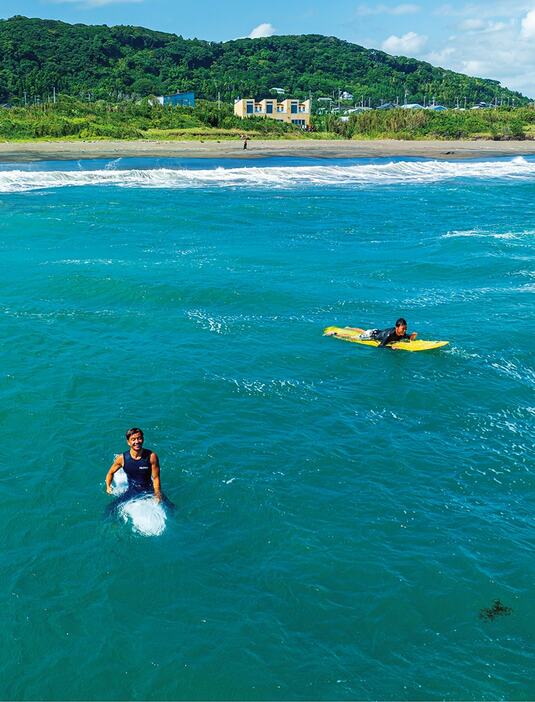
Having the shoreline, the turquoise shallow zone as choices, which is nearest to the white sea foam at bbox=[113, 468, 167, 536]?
the turquoise shallow zone

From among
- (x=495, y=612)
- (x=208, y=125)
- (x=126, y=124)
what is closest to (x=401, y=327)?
(x=495, y=612)

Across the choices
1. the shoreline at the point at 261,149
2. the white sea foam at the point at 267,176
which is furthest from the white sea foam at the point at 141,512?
the shoreline at the point at 261,149

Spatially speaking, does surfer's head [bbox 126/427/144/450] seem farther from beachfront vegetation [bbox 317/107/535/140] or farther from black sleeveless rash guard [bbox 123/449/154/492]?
beachfront vegetation [bbox 317/107/535/140]

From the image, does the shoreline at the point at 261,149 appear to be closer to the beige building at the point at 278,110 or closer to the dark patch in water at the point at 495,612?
the beige building at the point at 278,110

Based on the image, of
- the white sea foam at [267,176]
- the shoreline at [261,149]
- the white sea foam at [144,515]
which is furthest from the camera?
the shoreline at [261,149]

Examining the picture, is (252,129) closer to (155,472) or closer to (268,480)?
(268,480)

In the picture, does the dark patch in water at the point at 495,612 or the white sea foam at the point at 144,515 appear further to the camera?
the white sea foam at the point at 144,515
